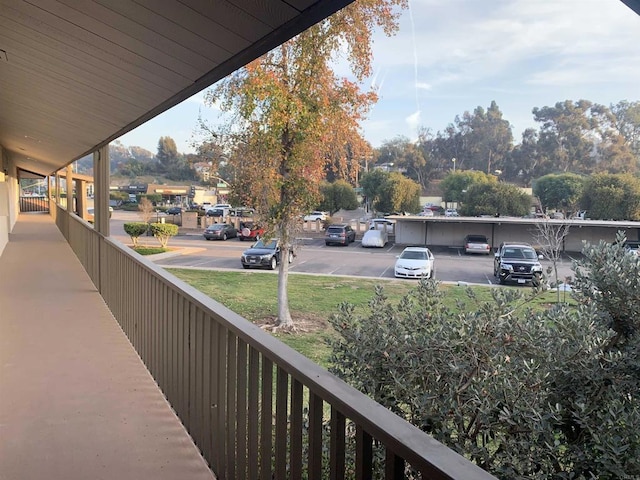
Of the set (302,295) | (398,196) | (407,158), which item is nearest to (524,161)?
(407,158)

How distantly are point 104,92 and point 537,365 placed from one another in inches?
137

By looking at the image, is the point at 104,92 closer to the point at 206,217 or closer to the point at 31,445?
the point at 31,445

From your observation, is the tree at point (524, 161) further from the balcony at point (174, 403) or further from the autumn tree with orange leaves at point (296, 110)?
the balcony at point (174, 403)

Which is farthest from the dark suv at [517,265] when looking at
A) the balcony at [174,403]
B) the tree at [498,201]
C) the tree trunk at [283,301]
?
the tree at [498,201]

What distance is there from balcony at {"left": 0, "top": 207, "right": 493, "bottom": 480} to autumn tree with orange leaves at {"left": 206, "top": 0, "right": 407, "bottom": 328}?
450cm

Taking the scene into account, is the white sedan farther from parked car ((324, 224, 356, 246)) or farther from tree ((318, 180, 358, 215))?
tree ((318, 180, 358, 215))

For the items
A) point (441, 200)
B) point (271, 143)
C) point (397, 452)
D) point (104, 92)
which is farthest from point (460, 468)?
point (441, 200)

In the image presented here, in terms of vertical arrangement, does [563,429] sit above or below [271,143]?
below

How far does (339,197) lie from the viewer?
115ft

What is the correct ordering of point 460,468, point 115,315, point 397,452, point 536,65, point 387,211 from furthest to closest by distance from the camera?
point 536,65
point 387,211
point 115,315
point 397,452
point 460,468

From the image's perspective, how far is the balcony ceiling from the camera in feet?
5.80

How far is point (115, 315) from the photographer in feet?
19.0

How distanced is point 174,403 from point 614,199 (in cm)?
2169

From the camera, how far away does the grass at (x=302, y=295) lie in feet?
29.2
